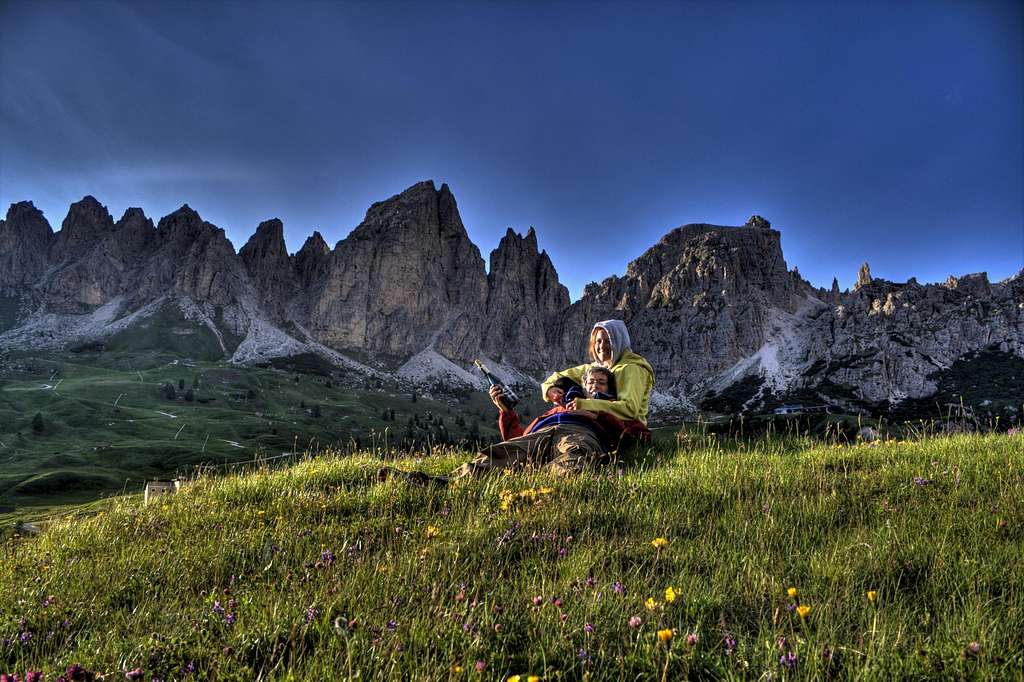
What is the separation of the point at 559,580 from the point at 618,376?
681cm

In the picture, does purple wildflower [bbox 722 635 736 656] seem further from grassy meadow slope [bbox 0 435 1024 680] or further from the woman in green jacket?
the woman in green jacket

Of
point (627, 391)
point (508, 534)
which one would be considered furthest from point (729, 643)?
point (627, 391)

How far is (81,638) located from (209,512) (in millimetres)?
3055

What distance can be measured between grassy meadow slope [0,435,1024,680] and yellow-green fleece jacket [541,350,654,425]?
2.66 metres

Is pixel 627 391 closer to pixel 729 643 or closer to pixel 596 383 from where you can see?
pixel 596 383

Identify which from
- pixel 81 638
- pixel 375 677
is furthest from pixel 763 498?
pixel 81 638

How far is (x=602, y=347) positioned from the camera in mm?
11461

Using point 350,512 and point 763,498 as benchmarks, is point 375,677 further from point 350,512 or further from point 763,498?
point 763,498

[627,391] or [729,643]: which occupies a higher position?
[627,391]

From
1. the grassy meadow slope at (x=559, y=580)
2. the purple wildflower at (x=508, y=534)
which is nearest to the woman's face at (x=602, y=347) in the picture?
the grassy meadow slope at (x=559, y=580)

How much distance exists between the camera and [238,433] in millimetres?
175625

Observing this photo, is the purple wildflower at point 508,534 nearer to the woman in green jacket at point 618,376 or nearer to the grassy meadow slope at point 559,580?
the grassy meadow slope at point 559,580

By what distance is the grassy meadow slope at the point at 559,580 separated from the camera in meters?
3.08

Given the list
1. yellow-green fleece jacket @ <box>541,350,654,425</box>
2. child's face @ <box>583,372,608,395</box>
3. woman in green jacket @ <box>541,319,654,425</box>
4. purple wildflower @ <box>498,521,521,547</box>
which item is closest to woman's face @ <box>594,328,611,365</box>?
woman in green jacket @ <box>541,319,654,425</box>
